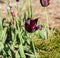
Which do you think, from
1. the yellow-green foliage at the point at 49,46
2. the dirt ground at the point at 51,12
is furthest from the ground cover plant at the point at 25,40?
the dirt ground at the point at 51,12

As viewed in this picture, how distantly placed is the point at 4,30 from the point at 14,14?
0.22m

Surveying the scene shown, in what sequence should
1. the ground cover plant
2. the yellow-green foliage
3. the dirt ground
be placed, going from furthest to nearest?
the dirt ground
the yellow-green foliage
the ground cover plant

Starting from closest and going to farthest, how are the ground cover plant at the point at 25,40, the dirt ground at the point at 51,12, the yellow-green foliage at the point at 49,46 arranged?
the ground cover plant at the point at 25,40, the yellow-green foliage at the point at 49,46, the dirt ground at the point at 51,12

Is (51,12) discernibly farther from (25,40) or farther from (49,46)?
(25,40)

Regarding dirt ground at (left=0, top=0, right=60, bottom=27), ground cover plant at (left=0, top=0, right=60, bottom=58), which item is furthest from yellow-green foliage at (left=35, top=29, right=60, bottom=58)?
dirt ground at (left=0, top=0, right=60, bottom=27)

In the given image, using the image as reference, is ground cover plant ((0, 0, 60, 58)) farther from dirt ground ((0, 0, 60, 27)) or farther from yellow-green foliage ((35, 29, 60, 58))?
dirt ground ((0, 0, 60, 27))

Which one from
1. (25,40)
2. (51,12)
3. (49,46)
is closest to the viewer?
(25,40)

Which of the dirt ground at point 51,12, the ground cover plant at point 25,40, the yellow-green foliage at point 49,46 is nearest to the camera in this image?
the ground cover plant at point 25,40

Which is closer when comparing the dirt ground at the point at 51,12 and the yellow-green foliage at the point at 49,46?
the yellow-green foliage at the point at 49,46

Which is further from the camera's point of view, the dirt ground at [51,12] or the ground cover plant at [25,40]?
the dirt ground at [51,12]

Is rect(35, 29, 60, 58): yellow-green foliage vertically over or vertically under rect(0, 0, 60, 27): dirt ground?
under

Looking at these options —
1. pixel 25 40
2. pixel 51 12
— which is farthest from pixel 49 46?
pixel 51 12

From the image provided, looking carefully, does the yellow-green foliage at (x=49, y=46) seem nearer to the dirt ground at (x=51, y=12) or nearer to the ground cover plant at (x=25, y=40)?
the ground cover plant at (x=25, y=40)

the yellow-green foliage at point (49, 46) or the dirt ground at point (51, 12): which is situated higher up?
the dirt ground at point (51, 12)
